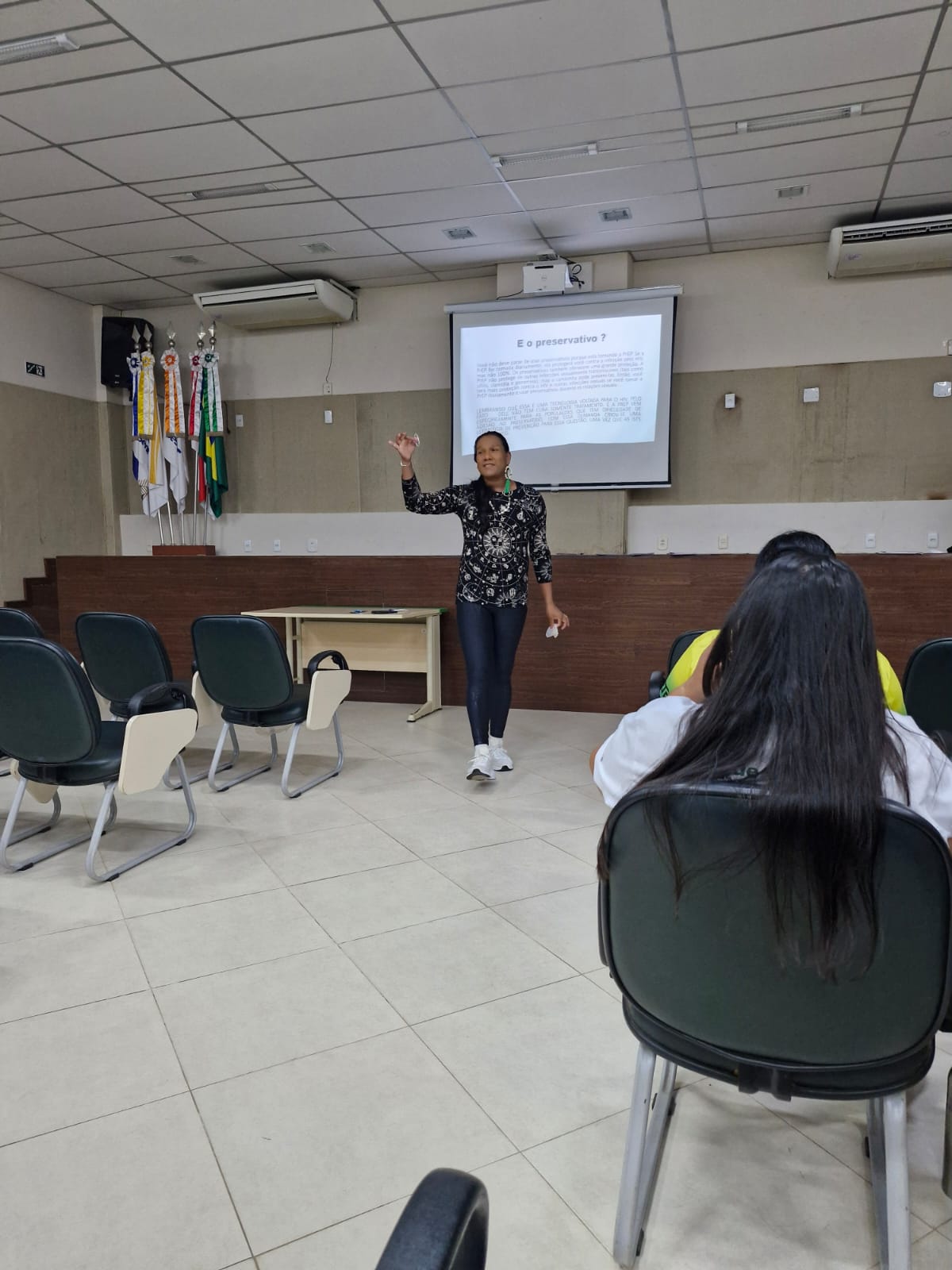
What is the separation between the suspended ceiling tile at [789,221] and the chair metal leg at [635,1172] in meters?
5.51

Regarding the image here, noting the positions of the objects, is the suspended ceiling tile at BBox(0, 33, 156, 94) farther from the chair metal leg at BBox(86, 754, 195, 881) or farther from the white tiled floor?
the white tiled floor

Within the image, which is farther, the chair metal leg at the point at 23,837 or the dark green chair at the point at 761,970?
the chair metal leg at the point at 23,837

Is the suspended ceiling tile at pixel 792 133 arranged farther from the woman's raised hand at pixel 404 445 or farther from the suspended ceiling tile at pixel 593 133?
the woman's raised hand at pixel 404 445

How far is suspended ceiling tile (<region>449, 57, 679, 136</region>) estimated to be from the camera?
359 cm

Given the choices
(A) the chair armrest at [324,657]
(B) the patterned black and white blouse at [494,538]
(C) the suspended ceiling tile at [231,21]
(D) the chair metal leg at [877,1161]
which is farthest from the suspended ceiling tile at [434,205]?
(D) the chair metal leg at [877,1161]

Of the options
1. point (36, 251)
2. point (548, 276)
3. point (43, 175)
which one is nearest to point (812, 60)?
point (548, 276)

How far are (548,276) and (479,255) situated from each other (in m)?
0.55

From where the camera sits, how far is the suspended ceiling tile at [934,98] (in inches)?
142

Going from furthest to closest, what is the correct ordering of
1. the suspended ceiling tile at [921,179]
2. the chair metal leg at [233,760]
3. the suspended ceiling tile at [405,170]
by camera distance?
the suspended ceiling tile at [921,179] → the suspended ceiling tile at [405,170] → the chair metal leg at [233,760]

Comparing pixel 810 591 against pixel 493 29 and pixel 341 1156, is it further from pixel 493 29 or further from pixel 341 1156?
pixel 493 29

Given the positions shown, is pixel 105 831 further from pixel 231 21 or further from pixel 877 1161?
pixel 231 21

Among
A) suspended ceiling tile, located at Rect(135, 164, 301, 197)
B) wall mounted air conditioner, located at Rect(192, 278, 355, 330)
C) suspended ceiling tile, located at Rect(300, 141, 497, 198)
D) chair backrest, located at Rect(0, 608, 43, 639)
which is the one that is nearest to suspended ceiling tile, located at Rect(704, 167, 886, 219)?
suspended ceiling tile, located at Rect(300, 141, 497, 198)

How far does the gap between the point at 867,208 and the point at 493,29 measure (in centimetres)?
315

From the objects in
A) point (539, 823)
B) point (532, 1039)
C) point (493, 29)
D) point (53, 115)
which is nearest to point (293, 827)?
point (539, 823)
